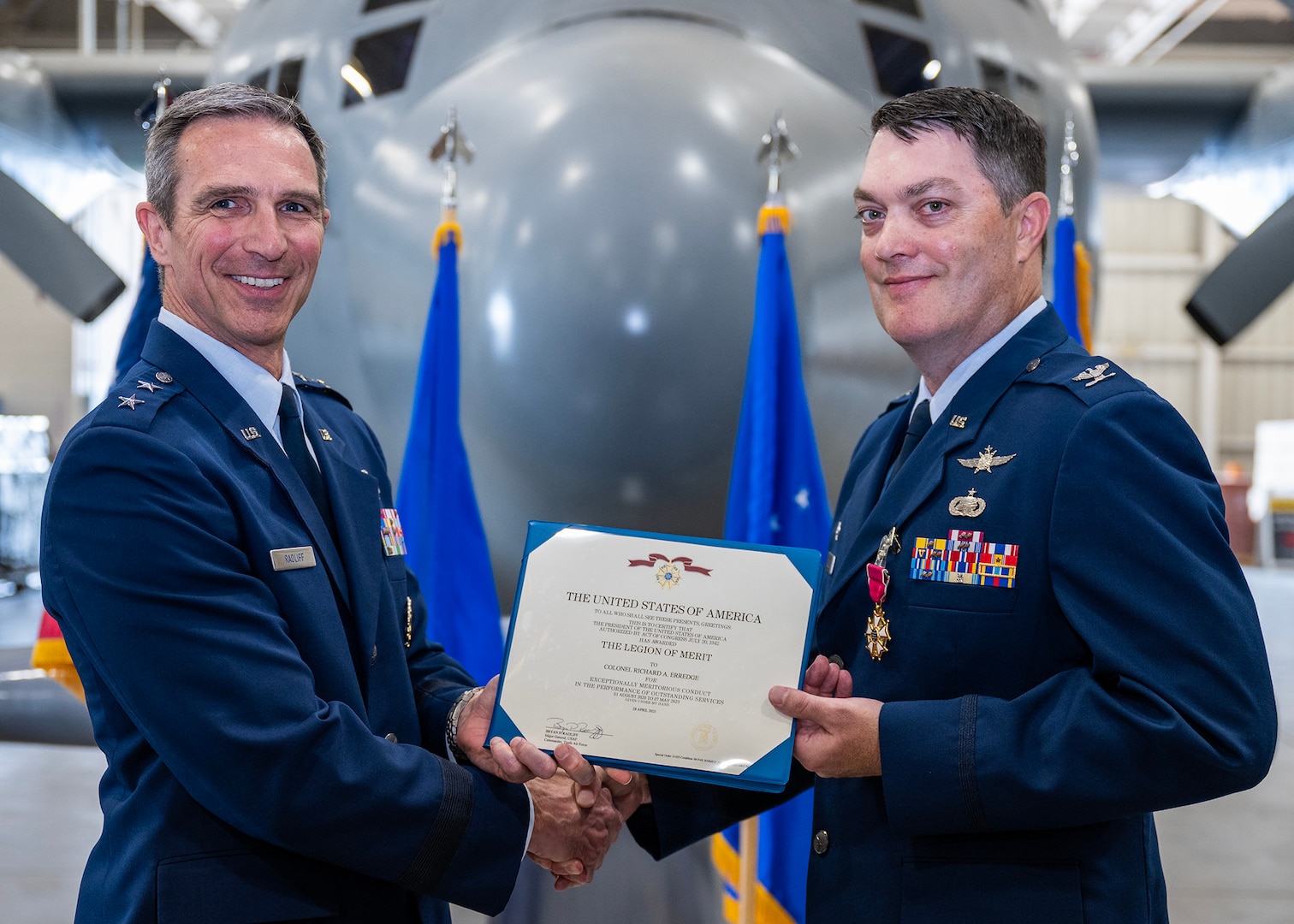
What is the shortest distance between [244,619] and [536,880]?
1.75m

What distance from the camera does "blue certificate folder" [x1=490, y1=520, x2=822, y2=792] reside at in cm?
168

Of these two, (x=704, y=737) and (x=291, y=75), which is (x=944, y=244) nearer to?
(x=704, y=737)

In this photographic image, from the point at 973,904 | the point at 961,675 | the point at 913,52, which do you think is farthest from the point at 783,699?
the point at 913,52

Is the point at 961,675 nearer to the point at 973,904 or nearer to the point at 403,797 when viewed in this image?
the point at 973,904

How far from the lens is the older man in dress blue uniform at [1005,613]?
4.60ft

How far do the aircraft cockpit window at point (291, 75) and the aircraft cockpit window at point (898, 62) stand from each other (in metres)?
2.03

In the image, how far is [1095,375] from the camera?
157cm

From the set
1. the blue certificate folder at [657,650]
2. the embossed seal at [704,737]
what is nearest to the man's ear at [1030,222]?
the blue certificate folder at [657,650]

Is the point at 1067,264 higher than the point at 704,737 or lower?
higher

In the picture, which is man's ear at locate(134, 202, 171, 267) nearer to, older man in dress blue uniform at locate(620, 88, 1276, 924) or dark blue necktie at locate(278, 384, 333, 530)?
dark blue necktie at locate(278, 384, 333, 530)

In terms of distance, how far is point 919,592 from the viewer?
164 cm

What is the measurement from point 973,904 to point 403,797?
2.70 feet

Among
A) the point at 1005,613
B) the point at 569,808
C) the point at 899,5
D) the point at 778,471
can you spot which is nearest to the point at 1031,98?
the point at 899,5
